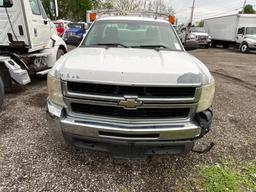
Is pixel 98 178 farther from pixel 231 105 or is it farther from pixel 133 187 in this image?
pixel 231 105

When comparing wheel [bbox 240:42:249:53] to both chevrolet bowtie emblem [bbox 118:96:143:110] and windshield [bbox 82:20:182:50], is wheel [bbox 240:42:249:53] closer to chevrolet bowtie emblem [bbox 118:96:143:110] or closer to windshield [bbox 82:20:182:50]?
windshield [bbox 82:20:182:50]

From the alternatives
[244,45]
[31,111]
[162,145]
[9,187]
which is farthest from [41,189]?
[244,45]

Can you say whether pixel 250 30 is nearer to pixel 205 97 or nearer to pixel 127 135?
pixel 205 97

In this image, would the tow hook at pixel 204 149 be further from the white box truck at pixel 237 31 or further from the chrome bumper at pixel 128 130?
the white box truck at pixel 237 31

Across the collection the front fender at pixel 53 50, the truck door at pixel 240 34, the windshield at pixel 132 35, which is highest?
the windshield at pixel 132 35

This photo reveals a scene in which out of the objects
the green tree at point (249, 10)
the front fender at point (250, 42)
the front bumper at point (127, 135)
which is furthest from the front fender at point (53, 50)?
the green tree at point (249, 10)

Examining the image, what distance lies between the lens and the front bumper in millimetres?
2217

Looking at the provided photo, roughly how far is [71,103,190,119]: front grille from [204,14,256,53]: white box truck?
18.9 meters

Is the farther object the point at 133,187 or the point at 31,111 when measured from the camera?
the point at 31,111

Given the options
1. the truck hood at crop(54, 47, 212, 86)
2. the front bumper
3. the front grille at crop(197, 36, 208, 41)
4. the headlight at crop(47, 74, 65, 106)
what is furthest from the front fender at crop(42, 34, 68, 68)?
the front grille at crop(197, 36, 208, 41)

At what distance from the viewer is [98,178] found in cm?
259

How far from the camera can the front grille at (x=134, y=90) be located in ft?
7.17

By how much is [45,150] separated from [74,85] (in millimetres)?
1334

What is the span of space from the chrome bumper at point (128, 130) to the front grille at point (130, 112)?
0.09 meters
